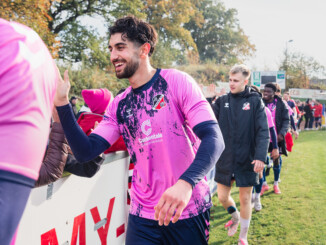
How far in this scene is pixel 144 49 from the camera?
231 cm

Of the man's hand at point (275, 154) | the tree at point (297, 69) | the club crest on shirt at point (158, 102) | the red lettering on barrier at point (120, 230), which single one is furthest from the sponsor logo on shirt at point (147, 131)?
the tree at point (297, 69)

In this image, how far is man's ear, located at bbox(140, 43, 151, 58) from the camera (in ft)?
7.51

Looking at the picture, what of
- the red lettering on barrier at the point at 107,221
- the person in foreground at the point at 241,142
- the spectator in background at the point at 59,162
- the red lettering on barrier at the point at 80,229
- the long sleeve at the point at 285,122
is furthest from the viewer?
the long sleeve at the point at 285,122

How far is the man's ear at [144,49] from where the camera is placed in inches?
90.1

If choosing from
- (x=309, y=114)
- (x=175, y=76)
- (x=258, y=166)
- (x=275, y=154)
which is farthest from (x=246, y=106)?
(x=309, y=114)

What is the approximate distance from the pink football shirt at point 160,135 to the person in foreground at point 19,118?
1298 millimetres

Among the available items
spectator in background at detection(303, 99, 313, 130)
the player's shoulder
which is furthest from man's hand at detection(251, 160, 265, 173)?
spectator in background at detection(303, 99, 313, 130)

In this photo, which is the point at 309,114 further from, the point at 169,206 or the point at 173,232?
the point at 169,206

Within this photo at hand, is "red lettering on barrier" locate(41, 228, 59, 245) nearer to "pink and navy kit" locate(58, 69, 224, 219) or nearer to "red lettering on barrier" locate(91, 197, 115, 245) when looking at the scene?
"red lettering on barrier" locate(91, 197, 115, 245)

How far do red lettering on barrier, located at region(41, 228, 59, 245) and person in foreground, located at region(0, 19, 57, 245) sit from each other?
5.27 feet

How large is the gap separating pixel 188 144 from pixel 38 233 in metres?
1.18

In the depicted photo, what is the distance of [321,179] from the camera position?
7980 mm

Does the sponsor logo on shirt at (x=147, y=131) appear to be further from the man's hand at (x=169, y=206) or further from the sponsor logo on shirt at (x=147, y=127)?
the man's hand at (x=169, y=206)

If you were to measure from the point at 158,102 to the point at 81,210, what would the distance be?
3.70ft
